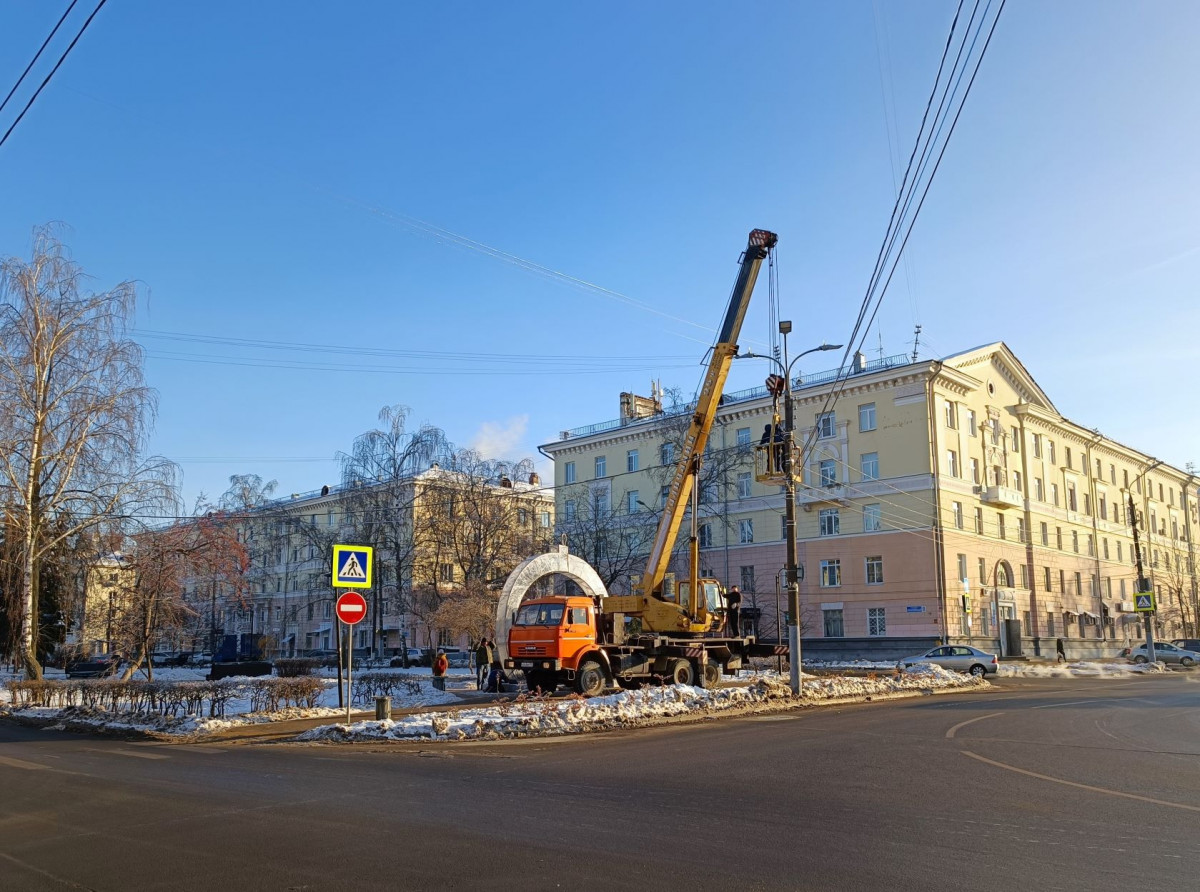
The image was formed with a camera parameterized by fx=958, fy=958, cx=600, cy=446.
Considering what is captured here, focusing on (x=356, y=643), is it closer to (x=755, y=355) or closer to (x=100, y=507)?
(x=100, y=507)

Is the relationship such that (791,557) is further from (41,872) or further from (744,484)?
(744,484)

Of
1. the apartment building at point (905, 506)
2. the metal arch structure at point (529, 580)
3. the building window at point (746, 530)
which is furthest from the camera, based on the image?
the building window at point (746, 530)

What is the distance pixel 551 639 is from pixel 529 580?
15.0 ft

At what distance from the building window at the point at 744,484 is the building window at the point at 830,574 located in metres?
7.01

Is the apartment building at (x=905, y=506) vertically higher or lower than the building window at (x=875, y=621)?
higher

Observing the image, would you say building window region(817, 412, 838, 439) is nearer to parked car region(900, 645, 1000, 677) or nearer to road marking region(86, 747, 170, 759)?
parked car region(900, 645, 1000, 677)

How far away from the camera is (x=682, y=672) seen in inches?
1072

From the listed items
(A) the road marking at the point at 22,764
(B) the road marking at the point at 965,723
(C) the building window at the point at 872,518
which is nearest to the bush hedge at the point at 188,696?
(A) the road marking at the point at 22,764

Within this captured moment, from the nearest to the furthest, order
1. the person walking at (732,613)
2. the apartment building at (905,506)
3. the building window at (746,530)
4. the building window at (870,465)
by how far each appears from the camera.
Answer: the person walking at (732,613)
the apartment building at (905,506)
the building window at (870,465)
the building window at (746,530)

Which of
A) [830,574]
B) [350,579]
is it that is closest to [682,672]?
[350,579]

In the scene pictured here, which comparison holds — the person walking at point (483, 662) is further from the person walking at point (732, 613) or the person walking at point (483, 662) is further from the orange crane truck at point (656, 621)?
the person walking at point (732, 613)

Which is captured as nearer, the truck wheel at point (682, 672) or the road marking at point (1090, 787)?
the road marking at point (1090, 787)

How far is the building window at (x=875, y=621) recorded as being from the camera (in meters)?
54.1

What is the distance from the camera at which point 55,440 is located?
29.6m
